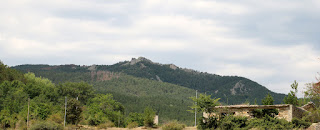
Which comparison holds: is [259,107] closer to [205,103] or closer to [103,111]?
[205,103]

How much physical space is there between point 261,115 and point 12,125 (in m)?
28.9

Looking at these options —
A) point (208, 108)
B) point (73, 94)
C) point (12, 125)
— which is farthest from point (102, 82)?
point (208, 108)

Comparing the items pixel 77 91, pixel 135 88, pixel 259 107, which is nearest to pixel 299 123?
pixel 259 107

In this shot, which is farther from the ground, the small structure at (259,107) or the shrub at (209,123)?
the small structure at (259,107)

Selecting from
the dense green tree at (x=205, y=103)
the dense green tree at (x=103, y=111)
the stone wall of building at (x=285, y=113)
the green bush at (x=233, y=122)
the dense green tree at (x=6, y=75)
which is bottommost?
the dense green tree at (x=103, y=111)

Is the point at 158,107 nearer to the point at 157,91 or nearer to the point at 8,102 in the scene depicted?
the point at 157,91

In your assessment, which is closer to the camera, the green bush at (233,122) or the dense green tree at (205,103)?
the green bush at (233,122)

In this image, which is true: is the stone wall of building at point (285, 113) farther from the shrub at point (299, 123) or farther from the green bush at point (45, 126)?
the green bush at point (45, 126)

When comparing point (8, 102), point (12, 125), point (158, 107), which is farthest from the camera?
point (158, 107)

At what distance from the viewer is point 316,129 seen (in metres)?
33.4

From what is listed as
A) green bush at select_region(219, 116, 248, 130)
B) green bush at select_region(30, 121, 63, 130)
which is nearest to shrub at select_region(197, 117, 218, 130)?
green bush at select_region(219, 116, 248, 130)

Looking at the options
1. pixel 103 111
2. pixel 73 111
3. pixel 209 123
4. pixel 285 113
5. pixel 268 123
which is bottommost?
pixel 103 111

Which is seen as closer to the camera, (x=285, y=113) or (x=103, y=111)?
(x=285, y=113)

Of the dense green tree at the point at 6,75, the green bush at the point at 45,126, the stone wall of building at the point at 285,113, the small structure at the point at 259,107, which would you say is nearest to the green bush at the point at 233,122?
the small structure at the point at 259,107
